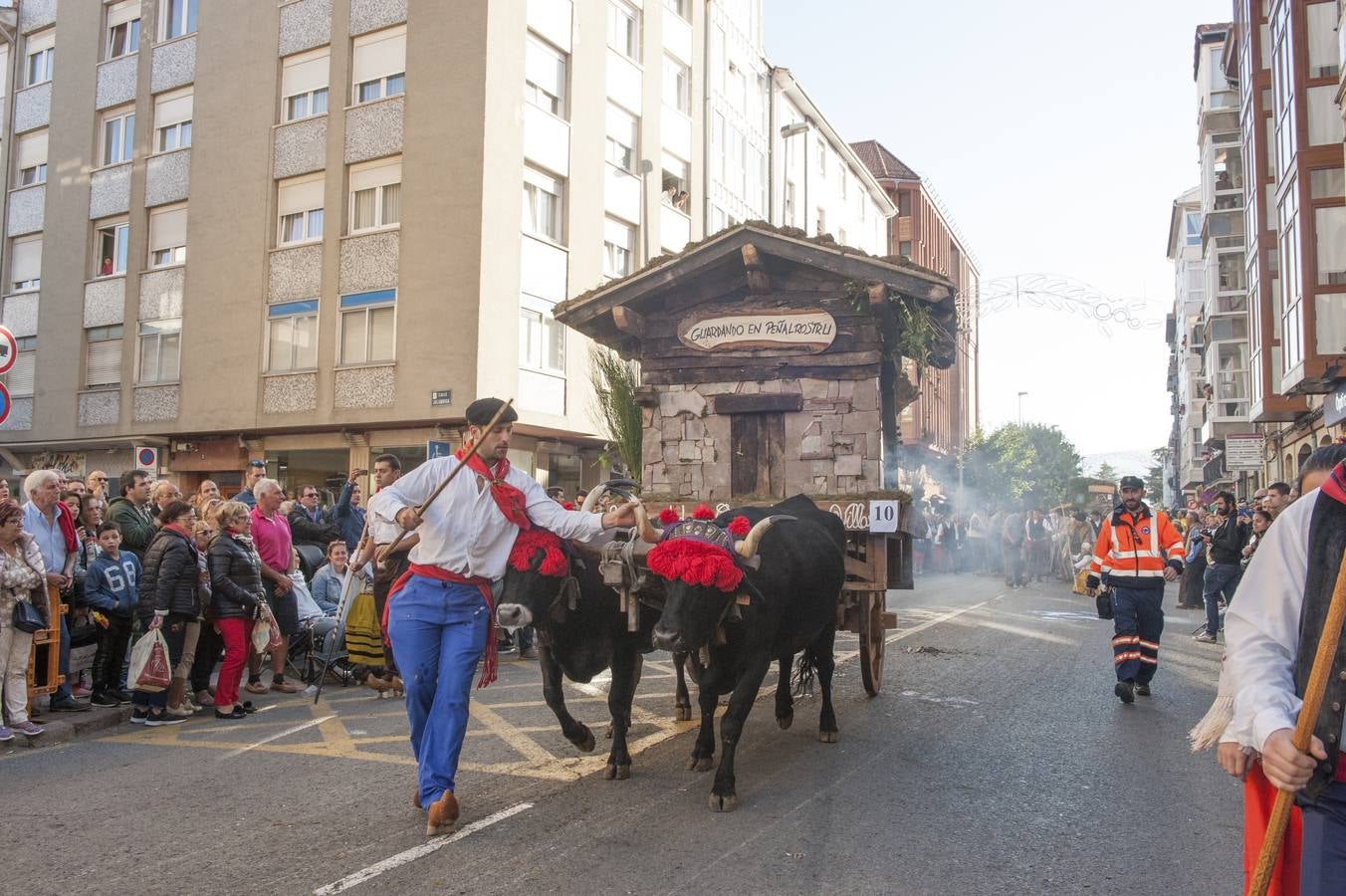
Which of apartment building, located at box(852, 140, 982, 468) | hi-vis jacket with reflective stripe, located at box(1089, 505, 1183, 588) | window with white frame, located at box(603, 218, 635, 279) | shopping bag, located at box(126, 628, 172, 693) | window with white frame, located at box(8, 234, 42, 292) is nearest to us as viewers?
shopping bag, located at box(126, 628, 172, 693)

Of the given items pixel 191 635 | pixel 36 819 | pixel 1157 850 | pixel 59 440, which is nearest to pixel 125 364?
pixel 59 440

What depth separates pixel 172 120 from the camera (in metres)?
25.5

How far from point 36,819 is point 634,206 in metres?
21.8

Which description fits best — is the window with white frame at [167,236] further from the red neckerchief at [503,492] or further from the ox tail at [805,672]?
the red neckerchief at [503,492]

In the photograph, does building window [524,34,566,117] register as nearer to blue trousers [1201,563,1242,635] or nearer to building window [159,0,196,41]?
building window [159,0,196,41]

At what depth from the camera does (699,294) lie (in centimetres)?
1088

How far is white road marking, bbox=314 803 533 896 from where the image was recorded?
4.23 m

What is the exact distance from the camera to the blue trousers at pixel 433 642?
513 centimetres

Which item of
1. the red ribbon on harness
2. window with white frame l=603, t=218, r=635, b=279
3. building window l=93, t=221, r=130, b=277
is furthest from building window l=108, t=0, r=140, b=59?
the red ribbon on harness

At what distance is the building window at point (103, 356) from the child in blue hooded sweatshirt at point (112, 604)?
765 inches

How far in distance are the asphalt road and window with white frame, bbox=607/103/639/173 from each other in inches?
739

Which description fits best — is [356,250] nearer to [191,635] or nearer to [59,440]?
[59,440]

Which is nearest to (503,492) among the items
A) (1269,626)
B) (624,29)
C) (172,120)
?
(1269,626)

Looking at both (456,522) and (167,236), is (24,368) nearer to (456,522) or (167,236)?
(167,236)
